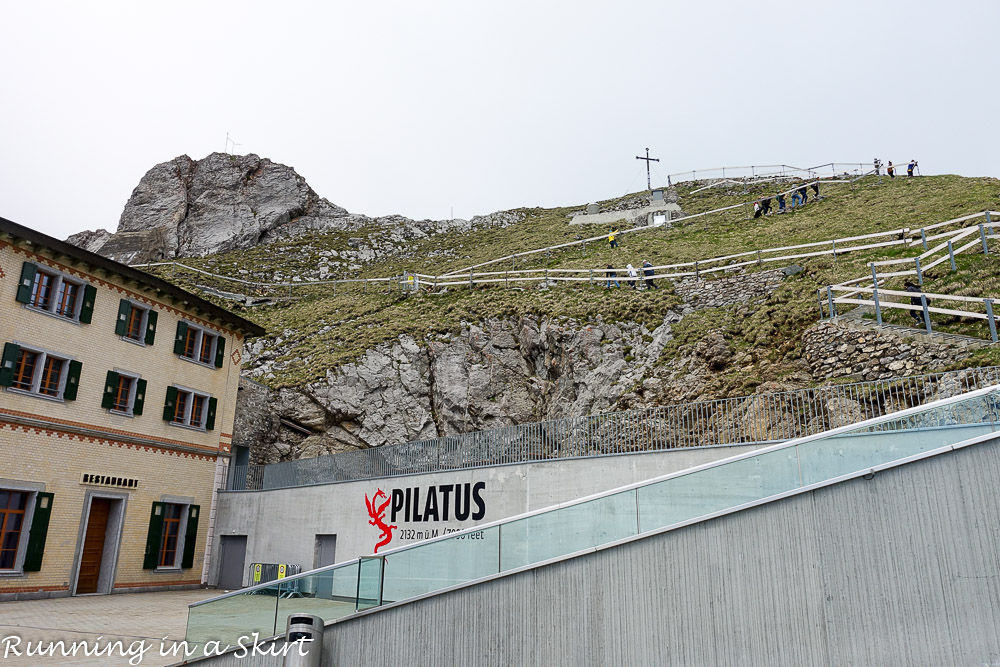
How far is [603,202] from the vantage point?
63.9 metres

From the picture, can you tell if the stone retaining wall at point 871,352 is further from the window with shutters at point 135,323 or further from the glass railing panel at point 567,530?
the window with shutters at point 135,323

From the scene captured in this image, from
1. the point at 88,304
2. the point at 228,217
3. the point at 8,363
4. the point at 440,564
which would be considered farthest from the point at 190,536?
the point at 228,217

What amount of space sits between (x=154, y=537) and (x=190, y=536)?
1.61 m

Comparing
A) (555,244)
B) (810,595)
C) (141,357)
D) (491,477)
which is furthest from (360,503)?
(555,244)

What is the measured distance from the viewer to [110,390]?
70.2 ft

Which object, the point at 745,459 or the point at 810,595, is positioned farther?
the point at 745,459

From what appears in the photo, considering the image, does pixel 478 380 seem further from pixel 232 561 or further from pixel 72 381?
pixel 72 381

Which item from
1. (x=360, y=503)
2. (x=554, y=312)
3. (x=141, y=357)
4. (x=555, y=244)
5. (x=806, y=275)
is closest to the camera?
(x=360, y=503)

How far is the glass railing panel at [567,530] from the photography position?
941cm

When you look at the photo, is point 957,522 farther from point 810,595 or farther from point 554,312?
point 554,312

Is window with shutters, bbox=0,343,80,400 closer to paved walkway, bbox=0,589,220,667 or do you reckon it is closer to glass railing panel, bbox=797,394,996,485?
paved walkway, bbox=0,589,220,667

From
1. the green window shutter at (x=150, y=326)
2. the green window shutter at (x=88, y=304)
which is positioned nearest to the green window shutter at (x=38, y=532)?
the green window shutter at (x=88, y=304)

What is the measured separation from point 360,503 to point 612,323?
12.6 meters

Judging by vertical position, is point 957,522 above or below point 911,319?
below
